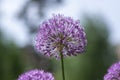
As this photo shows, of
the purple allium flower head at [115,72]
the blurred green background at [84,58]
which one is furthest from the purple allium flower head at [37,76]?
the blurred green background at [84,58]

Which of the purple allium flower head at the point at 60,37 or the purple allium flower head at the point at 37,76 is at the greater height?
the purple allium flower head at the point at 60,37

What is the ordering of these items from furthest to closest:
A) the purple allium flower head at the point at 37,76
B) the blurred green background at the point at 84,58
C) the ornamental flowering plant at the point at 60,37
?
the blurred green background at the point at 84,58
the ornamental flowering plant at the point at 60,37
the purple allium flower head at the point at 37,76

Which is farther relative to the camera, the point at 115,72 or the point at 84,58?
the point at 84,58

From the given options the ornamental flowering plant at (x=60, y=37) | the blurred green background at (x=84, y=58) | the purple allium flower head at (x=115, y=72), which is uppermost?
the blurred green background at (x=84, y=58)

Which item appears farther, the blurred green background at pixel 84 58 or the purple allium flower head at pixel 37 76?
the blurred green background at pixel 84 58

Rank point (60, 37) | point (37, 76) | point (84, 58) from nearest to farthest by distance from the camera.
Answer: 1. point (37, 76)
2. point (60, 37)
3. point (84, 58)

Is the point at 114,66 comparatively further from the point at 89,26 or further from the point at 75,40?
the point at 89,26

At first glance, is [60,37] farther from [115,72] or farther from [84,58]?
[84,58]

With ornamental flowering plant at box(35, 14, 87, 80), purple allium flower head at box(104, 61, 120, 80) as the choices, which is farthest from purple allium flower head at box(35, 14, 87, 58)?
purple allium flower head at box(104, 61, 120, 80)

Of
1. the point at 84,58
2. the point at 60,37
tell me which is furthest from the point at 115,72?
the point at 84,58

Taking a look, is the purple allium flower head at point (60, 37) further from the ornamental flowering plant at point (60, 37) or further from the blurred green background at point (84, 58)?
the blurred green background at point (84, 58)
